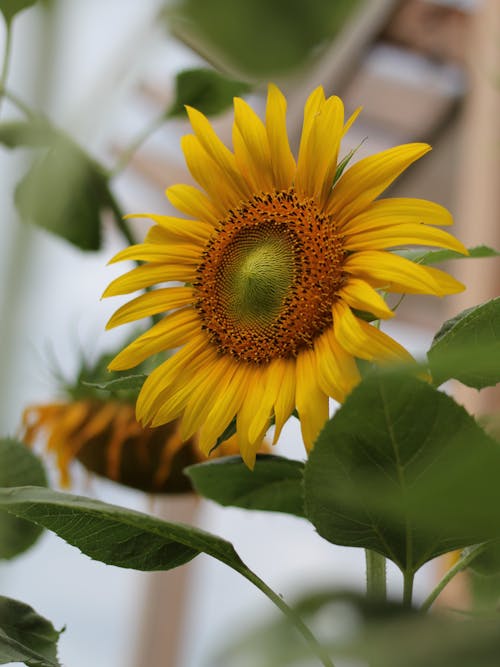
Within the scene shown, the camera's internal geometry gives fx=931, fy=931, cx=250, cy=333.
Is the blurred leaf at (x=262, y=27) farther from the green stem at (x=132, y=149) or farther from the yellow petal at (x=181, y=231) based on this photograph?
the green stem at (x=132, y=149)

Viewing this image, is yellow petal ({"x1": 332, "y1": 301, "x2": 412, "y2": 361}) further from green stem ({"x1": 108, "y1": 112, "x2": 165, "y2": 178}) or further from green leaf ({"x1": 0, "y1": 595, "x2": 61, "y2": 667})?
green stem ({"x1": 108, "y1": 112, "x2": 165, "y2": 178})

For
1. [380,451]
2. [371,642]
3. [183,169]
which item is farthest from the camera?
[183,169]

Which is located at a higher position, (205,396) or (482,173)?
(482,173)

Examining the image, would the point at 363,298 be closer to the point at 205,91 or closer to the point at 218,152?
the point at 218,152

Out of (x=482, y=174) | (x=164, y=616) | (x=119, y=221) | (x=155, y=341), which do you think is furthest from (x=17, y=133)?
(x=164, y=616)

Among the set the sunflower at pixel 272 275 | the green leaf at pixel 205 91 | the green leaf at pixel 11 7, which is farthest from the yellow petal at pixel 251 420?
the green leaf at pixel 205 91

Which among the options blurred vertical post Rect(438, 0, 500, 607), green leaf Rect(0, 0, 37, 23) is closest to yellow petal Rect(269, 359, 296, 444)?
green leaf Rect(0, 0, 37, 23)

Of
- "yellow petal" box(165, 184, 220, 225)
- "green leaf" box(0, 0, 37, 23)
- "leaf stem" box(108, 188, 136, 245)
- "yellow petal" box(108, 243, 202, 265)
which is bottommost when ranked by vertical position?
"yellow petal" box(108, 243, 202, 265)
